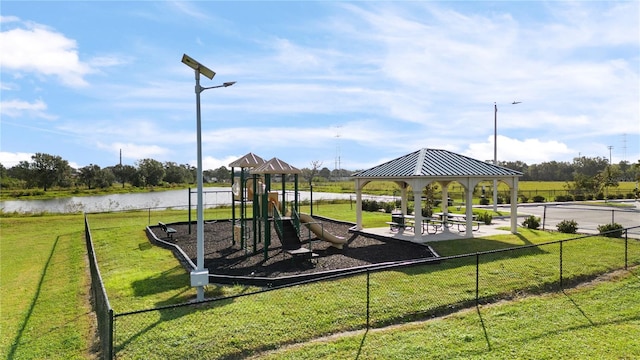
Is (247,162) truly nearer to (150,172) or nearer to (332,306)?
(332,306)

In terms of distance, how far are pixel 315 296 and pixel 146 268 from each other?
5494 mm

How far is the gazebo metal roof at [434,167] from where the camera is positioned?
14570 millimetres

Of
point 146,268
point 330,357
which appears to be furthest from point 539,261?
point 146,268

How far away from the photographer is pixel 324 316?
6.63 m

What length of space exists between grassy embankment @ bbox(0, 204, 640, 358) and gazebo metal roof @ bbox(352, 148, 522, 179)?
14.6 feet

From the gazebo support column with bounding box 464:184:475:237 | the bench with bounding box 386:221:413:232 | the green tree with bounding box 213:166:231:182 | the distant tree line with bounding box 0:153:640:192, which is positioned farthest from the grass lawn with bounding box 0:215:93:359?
the green tree with bounding box 213:166:231:182

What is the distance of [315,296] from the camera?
763 cm

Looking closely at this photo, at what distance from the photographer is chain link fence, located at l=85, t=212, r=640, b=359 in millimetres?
5641

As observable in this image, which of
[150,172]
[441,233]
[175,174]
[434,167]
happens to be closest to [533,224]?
[441,233]

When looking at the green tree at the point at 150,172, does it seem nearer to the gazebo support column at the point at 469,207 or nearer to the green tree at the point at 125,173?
the green tree at the point at 125,173

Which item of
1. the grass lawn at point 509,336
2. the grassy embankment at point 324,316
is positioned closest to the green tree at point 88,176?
the grassy embankment at point 324,316

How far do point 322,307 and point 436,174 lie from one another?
8.62m

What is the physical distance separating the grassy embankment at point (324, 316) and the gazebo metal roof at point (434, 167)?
445cm

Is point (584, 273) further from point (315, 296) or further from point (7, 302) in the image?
point (7, 302)
